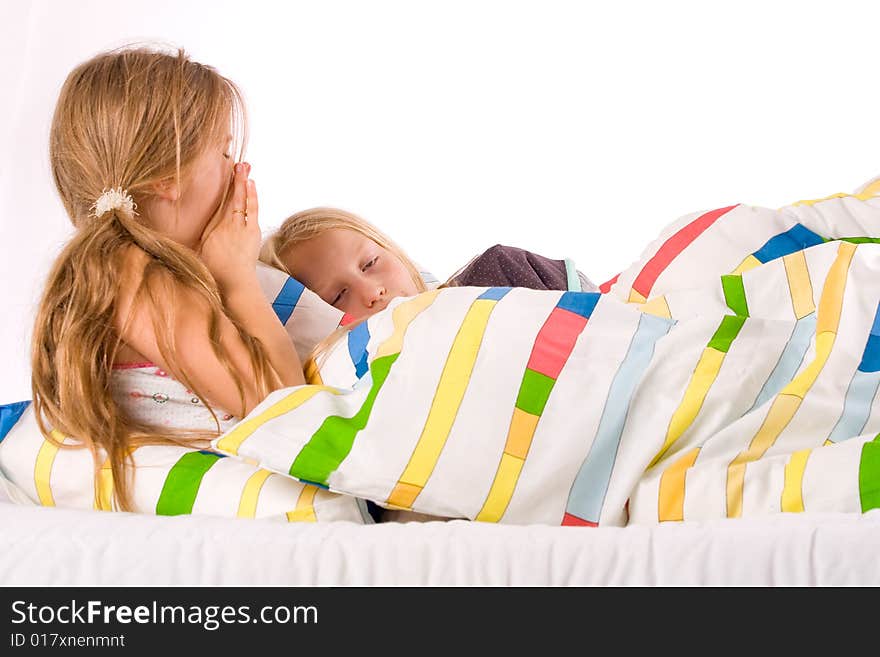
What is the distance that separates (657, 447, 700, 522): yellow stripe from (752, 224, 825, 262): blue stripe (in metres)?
0.40

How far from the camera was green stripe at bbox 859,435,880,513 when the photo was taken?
0.80 meters

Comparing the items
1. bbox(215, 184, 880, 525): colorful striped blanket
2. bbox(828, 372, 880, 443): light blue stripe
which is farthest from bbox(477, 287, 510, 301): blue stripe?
bbox(828, 372, 880, 443): light blue stripe

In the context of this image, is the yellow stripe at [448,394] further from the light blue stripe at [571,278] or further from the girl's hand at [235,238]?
the light blue stripe at [571,278]

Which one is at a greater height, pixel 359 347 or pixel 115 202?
pixel 115 202

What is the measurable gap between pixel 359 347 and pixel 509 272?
0.64 m

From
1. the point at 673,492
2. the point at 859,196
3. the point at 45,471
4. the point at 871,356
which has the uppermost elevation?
the point at 859,196

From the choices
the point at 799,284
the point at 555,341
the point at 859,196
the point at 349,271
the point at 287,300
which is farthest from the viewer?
the point at 349,271

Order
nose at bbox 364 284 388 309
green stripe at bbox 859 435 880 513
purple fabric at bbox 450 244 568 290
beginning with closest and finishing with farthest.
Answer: green stripe at bbox 859 435 880 513
nose at bbox 364 284 388 309
purple fabric at bbox 450 244 568 290

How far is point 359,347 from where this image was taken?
111cm

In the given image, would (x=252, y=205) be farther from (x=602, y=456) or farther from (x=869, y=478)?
(x=869, y=478)

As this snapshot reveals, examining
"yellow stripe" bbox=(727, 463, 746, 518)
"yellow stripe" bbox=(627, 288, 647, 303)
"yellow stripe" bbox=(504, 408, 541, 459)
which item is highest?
"yellow stripe" bbox=(627, 288, 647, 303)

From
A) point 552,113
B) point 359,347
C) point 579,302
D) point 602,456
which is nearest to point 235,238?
point 359,347

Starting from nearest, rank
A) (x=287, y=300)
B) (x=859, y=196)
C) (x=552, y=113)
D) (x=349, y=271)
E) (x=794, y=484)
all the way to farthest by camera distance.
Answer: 1. (x=794, y=484)
2. (x=859, y=196)
3. (x=287, y=300)
4. (x=349, y=271)
5. (x=552, y=113)

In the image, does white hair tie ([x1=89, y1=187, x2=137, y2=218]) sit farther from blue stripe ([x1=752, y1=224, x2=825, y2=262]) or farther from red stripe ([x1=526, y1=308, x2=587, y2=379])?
blue stripe ([x1=752, y1=224, x2=825, y2=262])
